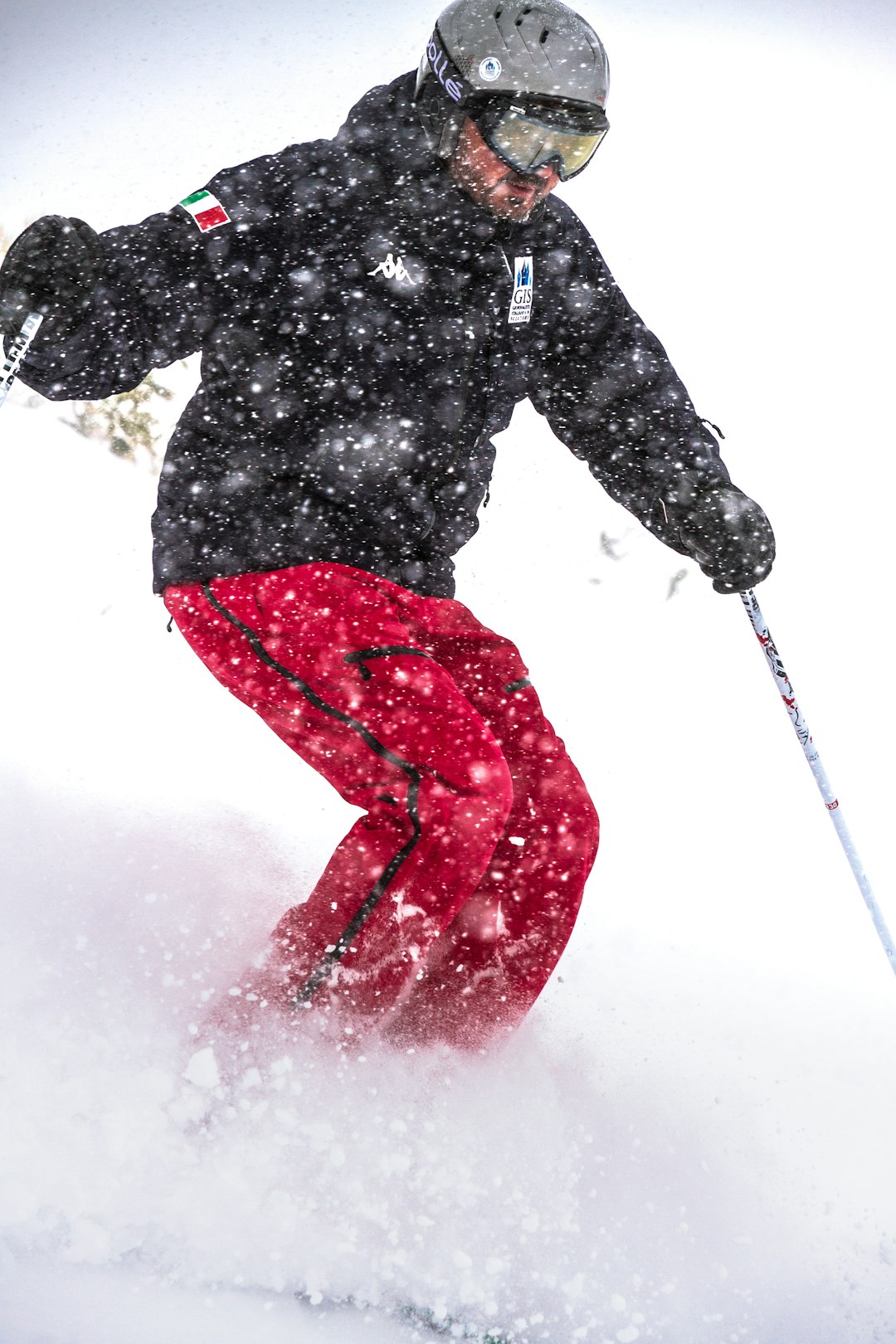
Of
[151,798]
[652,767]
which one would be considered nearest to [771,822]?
[652,767]

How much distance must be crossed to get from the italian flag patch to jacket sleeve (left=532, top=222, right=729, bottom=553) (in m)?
0.85

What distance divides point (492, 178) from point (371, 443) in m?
0.65

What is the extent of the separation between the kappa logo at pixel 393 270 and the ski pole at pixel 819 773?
4.34 ft


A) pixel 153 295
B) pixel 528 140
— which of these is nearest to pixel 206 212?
pixel 153 295

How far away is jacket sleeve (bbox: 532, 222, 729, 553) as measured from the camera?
8.73ft

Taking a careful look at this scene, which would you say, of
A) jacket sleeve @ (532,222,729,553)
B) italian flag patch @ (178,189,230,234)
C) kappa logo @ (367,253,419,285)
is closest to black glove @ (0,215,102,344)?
italian flag patch @ (178,189,230,234)

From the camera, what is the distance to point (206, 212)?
232cm

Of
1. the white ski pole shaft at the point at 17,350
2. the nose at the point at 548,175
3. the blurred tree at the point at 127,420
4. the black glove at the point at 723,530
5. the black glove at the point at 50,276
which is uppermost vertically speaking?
the blurred tree at the point at 127,420

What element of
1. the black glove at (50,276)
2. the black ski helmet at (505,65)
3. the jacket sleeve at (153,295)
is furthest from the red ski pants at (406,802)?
the black ski helmet at (505,65)

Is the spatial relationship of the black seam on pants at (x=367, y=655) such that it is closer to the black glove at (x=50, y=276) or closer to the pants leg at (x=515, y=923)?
the pants leg at (x=515, y=923)

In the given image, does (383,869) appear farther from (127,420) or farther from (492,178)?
(127,420)

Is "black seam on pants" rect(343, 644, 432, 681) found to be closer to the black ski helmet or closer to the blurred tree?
the black ski helmet

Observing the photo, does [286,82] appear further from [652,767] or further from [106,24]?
[652,767]

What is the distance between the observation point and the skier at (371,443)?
7.25 ft
